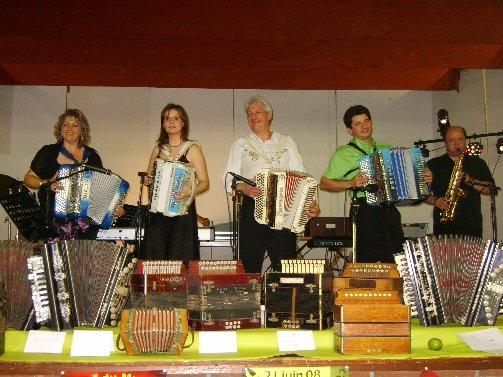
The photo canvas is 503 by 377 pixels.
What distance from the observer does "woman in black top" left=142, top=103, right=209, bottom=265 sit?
409 cm

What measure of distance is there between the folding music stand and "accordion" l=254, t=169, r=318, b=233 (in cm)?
150

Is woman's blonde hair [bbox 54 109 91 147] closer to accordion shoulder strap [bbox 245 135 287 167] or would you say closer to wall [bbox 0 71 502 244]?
accordion shoulder strap [bbox 245 135 287 167]

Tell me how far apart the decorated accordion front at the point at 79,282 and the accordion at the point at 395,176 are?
2.01 metres

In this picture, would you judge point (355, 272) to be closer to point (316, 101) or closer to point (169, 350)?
point (169, 350)

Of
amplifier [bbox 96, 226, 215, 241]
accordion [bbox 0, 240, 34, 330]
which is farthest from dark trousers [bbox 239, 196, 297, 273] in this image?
amplifier [bbox 96, 226, 215, 241]

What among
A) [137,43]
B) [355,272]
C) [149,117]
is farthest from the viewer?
[149,117]

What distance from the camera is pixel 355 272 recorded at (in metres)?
3.14

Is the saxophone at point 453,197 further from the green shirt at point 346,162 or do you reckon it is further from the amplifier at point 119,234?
the amplifier at point 119,234

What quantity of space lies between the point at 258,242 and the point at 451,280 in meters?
1.41

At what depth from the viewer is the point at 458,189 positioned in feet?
16.8

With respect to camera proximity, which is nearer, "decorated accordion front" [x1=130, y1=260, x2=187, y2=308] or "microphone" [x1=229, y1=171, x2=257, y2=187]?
"decorated accordion front" [x1=130, y1=260, x2=187, y2=308]

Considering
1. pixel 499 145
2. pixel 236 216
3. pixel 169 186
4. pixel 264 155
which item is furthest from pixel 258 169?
pixel 499 145

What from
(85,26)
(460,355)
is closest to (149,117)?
(85,26)

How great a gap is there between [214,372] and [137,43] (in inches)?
180
